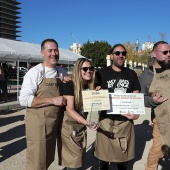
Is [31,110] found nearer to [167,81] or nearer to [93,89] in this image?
[93,89]

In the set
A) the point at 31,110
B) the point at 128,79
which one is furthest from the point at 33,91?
the point at 128,79

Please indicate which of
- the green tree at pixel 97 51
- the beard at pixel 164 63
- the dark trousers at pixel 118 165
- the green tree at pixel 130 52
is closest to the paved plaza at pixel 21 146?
the dark trousers at pixel 118 165

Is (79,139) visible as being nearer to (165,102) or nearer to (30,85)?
(30,85)

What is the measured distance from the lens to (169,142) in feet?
10.2

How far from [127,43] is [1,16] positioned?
93.8 meters

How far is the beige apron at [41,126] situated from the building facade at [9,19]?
426 ft

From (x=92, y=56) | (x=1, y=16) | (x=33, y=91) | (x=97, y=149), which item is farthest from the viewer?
(x=1, y=16)

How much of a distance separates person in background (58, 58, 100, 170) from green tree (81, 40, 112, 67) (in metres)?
60.6

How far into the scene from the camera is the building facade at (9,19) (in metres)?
129

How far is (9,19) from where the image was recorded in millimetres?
136500

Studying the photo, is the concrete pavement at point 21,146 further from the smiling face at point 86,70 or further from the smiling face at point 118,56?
the smiling face at point 118,56

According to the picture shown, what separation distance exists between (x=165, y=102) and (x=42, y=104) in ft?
4.55

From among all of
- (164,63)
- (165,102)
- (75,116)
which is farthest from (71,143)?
(164,63)

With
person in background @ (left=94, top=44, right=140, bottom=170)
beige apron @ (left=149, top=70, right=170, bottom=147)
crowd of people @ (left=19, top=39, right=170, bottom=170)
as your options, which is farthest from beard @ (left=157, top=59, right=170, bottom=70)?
person in background @ (left=94, top=44, right=140, bottom=170)
